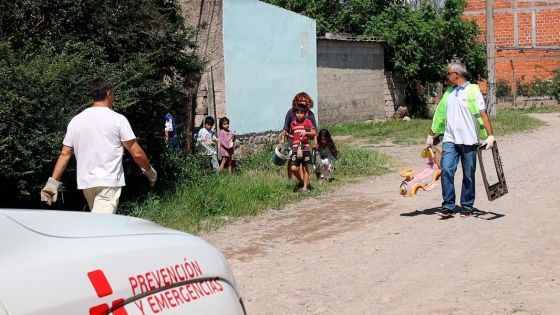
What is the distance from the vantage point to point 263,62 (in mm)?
15984

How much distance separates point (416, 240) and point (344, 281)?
1693 mm

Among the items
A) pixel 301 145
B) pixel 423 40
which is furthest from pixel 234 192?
pixel 423 40

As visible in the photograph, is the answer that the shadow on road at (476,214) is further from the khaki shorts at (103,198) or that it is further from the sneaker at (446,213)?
the khaki shorts at (103,198)

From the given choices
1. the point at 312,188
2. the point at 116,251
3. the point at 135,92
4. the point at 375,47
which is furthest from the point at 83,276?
the point at 375,47

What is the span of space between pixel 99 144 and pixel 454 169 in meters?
4.22

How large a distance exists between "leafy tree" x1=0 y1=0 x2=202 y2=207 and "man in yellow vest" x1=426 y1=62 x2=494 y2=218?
374cm

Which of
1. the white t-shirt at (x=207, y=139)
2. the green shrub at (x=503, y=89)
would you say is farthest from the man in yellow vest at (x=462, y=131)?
the green shrub at (x=503, y=89)

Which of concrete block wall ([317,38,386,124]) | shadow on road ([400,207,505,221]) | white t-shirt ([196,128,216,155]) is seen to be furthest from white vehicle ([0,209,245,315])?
concrete block wall ([317,38,386,124])

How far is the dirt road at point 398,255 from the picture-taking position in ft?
19.1

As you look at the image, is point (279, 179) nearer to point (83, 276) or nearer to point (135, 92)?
point (135, 92)

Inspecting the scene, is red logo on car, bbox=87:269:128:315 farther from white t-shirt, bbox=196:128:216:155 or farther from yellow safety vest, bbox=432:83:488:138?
white t-shirt, bbox=196:128:216:155

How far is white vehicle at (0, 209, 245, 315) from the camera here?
2.15m

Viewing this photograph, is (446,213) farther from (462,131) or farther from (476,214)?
(462,131)

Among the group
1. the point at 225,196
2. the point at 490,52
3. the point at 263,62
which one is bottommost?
the point at 225,196
